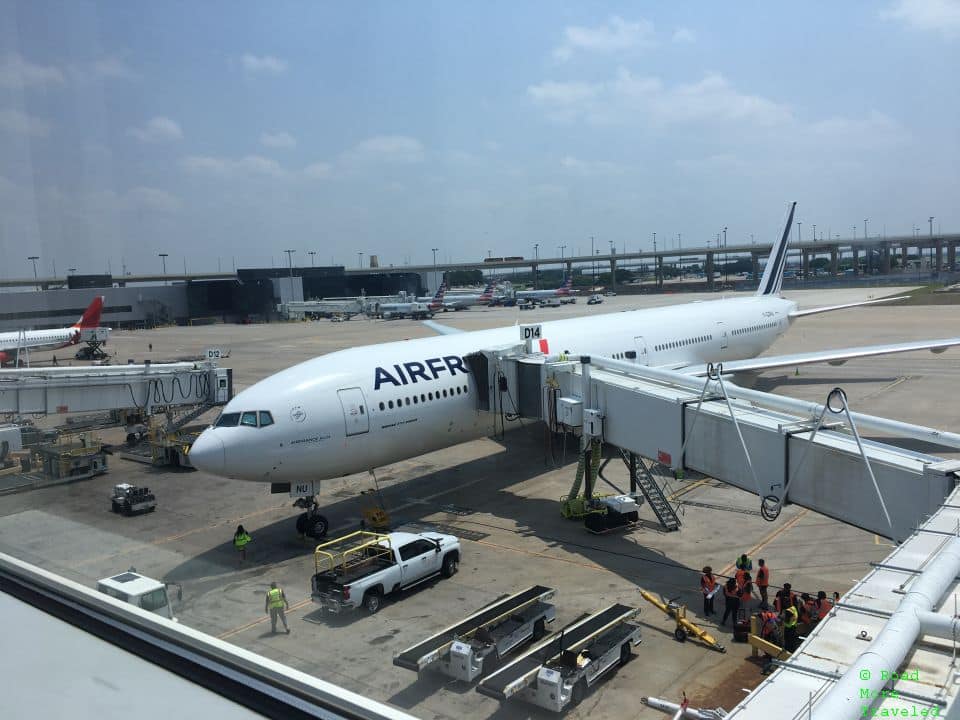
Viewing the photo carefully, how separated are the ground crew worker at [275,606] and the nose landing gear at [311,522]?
3.78 meters

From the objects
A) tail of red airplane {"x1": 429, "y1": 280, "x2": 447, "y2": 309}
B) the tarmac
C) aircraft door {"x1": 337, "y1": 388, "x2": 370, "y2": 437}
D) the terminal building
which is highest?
the terminal building

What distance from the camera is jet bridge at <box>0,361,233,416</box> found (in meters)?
18.1

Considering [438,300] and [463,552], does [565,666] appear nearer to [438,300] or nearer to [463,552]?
[463,552]

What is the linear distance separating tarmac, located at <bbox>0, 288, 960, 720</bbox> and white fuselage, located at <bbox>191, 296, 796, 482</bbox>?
155 cm

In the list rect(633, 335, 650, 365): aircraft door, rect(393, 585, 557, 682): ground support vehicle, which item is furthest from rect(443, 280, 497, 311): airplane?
rect(393, 585, 557, 682): ground support vehicle

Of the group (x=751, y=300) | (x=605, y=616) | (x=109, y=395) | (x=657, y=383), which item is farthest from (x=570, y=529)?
(x=751, y=300)

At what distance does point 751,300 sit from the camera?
99.8 feet

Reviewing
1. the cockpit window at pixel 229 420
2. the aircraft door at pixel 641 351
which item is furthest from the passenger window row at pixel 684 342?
the cockpit window at pixel 229 420

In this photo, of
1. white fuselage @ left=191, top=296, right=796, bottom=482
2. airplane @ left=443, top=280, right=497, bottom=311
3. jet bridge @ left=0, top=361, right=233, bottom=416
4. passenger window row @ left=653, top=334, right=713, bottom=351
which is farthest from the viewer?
airplane @ left=443, top=280, right=497, bottom=311

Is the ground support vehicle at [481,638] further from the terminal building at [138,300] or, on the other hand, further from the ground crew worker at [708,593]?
the terminal building at [138,300]

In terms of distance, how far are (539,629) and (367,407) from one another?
22.9ft

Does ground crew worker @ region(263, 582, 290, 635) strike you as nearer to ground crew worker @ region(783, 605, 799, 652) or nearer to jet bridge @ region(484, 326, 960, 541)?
ground crew worker @ region(783, 605, 799, 652)

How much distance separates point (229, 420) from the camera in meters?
14.4

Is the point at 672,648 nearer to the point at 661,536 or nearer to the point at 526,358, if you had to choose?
the point at 661,536
